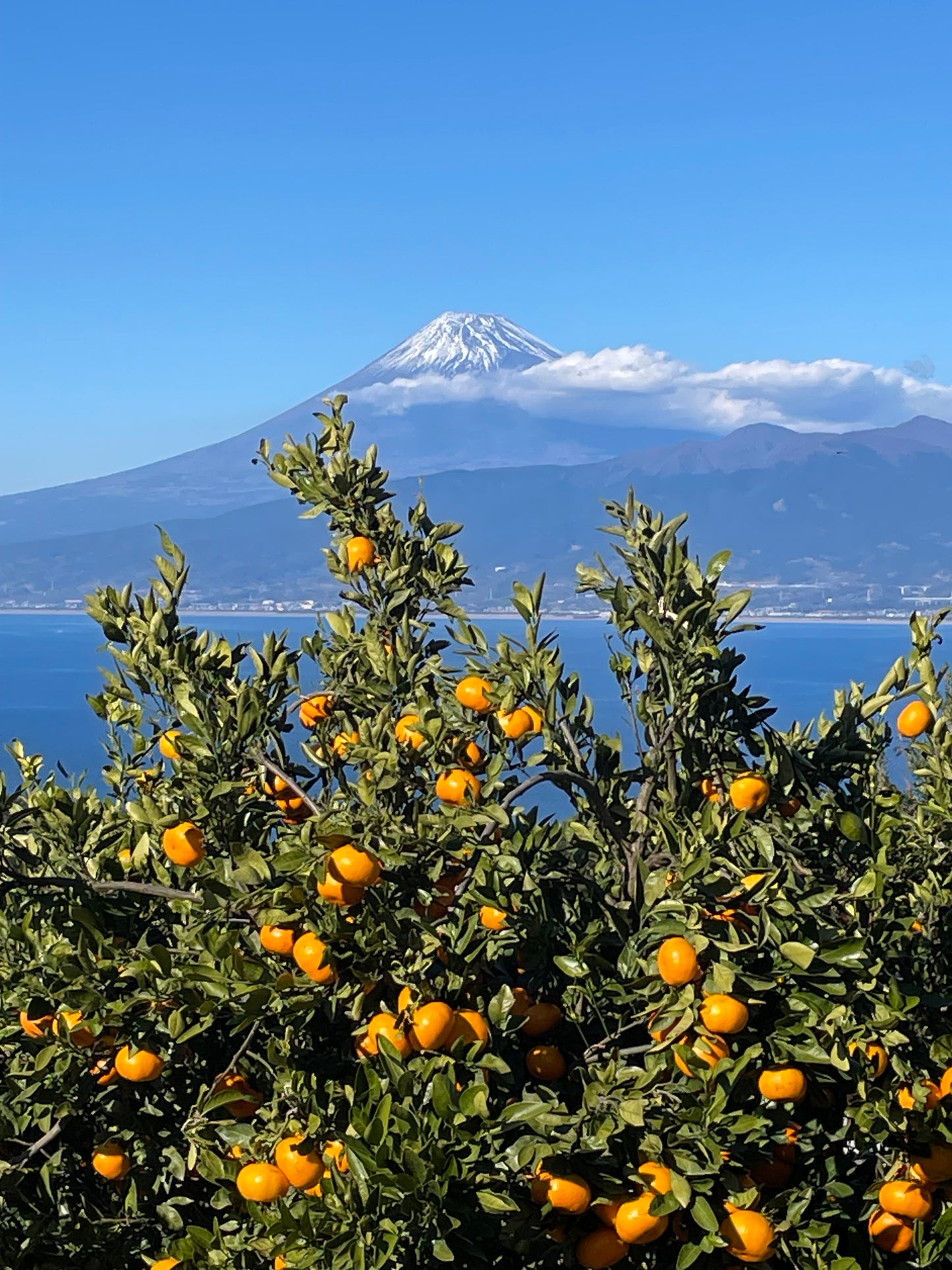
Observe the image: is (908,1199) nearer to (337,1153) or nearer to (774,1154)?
(774,1154)

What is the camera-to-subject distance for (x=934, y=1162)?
2359mm

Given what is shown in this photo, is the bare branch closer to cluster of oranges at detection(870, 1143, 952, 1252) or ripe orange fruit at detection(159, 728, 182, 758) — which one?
ripe orange fruit at detection(159, 728, 182, 758)

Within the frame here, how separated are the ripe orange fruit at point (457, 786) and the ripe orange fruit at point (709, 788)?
1.97ft

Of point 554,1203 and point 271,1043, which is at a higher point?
point 271,1043

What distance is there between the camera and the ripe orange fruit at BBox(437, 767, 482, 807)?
2.35 metres

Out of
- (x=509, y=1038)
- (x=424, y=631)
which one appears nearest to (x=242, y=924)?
(x=509, y=1038)

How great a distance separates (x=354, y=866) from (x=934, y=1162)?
1.23 m

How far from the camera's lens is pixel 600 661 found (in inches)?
3543

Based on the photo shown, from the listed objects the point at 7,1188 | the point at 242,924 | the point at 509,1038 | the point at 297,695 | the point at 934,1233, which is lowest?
the point at 934,1233

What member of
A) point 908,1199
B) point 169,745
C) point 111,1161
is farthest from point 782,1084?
point 169,745

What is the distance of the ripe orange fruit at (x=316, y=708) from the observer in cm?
299

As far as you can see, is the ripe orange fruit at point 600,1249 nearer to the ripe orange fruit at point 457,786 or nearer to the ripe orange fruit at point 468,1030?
the ripe orange fruit at point 468,1030

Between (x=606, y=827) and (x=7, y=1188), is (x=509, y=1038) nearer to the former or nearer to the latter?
(x=606, y=827)

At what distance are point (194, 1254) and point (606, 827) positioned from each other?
107cm
